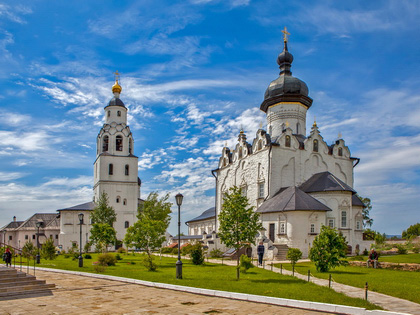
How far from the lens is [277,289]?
46.1 feet

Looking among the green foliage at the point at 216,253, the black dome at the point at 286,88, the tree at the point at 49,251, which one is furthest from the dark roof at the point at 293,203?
the tree at the point at 49,251

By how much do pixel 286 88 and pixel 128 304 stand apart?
37660mm

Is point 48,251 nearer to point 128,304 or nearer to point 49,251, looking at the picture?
point 49,251

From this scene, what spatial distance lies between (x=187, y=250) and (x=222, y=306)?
26.7 meters

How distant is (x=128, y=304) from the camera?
37.5 ft

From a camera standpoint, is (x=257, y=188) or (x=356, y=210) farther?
(x=257, y=188)

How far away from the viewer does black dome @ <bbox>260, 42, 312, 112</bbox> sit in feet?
148

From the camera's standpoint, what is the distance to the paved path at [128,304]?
1047 centimetres

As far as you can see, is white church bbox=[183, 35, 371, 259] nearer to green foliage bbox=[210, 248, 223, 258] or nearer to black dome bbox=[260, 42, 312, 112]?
black dome bbox=[260, 42, 312, 112]

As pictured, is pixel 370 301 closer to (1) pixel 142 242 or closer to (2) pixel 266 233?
(1) pixel 142 242

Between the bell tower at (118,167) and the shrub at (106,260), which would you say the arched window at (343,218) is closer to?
the shrub at (106,260)

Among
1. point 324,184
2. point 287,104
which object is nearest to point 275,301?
point 324,184

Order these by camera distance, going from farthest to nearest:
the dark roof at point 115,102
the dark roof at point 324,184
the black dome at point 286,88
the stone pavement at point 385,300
Answer: the dark roof at point 115,102
the black dome at point 286,88
the dark roof at point 324,184
the stone pavement at point 385,300

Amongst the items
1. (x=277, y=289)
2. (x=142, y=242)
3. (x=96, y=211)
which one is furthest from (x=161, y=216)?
(x=277, y=289)
